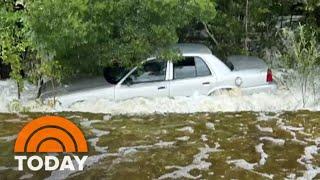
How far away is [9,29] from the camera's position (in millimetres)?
9461

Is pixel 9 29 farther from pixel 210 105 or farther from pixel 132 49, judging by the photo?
pixel 210 105

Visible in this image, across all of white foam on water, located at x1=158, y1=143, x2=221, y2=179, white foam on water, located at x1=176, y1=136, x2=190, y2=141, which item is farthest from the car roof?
white foam on water, located at x1=158, y1=143, x2=221, y2=179

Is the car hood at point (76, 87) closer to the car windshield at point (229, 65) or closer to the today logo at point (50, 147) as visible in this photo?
the car windshield at point (229, 65)

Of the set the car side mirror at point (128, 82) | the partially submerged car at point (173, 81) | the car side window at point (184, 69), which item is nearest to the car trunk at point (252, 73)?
the partially submerged car at point (173, 81)

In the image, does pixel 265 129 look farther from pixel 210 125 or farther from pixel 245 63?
pixel 245 63

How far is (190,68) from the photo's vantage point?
368 inches

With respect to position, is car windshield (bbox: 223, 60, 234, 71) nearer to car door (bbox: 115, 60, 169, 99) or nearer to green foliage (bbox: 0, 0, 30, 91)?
car door (bbox: 115, 60, 169, 99)

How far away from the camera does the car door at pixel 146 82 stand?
9.05 metres

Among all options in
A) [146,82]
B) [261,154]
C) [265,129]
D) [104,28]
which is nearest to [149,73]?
[146,82]

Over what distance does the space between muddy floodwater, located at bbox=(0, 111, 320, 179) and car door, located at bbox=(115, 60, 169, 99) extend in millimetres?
1239

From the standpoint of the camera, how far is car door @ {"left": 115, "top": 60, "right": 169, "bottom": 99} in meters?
9.05

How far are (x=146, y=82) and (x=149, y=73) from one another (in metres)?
0.18

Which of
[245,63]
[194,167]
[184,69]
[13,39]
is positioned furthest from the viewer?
[245,63]

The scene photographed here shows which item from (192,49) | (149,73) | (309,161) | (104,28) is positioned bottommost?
(309,161)
